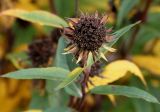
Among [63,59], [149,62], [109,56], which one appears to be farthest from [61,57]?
[149,62]

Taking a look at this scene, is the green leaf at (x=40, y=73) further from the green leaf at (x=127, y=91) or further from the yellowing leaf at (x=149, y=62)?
the yellowing leaf at (x=149, y=62)

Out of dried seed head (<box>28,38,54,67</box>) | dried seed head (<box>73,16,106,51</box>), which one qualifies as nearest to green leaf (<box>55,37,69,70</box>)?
dried seed head (<box>73,16,106,51</box>)

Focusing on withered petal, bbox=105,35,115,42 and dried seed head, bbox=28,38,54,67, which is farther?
dried seed head, bbox=28,38,54,67

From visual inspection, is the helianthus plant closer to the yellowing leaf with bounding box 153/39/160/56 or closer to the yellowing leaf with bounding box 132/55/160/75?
the yellowing leaf with bounding box 132/55/160/75

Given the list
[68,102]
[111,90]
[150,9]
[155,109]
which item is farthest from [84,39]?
[150,9]

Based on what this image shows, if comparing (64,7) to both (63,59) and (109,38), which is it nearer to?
(63,59)

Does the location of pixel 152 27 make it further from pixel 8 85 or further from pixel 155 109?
pixel 8 85
